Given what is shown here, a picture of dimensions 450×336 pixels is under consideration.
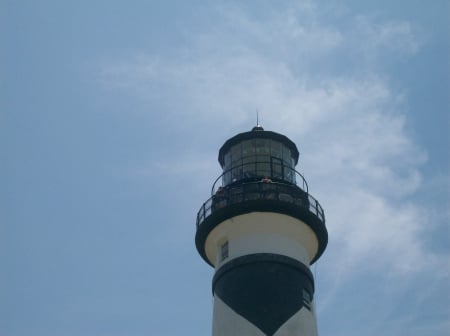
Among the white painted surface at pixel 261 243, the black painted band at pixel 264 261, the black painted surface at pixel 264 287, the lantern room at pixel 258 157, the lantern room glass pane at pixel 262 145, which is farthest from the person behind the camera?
the lantern room glass pane at pixel 262 145

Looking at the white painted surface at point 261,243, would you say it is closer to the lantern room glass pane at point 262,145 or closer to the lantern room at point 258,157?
the lantern room at point 258,157

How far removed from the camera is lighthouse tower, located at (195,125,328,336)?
20.0 metres

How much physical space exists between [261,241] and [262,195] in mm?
1589

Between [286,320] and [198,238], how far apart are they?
15.6 ft

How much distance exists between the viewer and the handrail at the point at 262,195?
866 inches

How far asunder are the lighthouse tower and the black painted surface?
0.10 feet

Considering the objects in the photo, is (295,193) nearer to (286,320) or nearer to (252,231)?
(252,231)

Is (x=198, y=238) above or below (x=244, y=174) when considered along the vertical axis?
below

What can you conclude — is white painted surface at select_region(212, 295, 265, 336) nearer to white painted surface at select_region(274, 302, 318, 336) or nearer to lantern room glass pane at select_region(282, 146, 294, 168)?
white painted surface at select_region(274, 302, 318, 336)

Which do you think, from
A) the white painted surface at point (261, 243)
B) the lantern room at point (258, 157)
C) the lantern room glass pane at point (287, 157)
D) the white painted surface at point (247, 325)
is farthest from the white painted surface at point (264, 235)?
the lantern room glass pane at point (287, 157)

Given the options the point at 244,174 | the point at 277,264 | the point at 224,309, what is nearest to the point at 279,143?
the point at 244,174

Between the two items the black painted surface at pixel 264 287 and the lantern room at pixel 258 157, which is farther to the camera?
the lantern room at pixel 258 157

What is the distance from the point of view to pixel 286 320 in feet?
65.0

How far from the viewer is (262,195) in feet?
71.9
